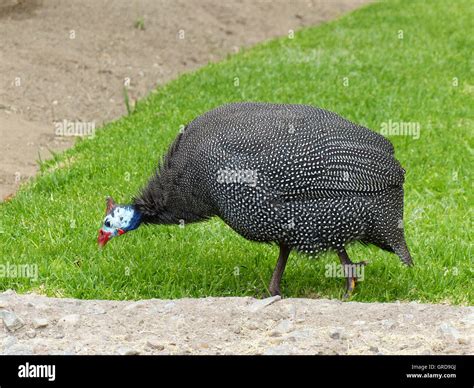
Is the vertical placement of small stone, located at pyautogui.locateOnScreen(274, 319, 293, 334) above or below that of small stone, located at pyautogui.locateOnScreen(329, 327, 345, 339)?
below

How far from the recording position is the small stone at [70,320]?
4040mm

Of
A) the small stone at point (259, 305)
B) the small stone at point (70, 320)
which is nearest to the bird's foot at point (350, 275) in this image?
the small stone at point (259, 305)

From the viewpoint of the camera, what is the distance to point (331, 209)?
14.7ft

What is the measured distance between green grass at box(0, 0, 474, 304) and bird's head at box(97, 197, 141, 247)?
0.26 metres

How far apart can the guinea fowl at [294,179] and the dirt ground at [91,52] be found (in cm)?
272

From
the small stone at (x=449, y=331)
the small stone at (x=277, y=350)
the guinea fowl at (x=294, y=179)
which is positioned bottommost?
the small stone at (x=277, y=350)

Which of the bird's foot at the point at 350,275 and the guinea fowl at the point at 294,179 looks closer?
the guinea fowl at the point at 294,179

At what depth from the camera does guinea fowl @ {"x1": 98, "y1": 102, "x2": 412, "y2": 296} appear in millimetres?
4465

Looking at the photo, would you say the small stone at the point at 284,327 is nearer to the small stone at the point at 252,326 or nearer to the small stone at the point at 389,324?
the small stone at the point at 252,326

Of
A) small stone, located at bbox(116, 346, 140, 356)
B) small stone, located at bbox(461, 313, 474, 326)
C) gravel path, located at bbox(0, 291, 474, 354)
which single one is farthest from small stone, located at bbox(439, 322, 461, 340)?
small stone, located at bbox(116, 346, 140, 356)

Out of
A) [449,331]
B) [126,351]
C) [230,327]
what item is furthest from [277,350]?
[449,331]

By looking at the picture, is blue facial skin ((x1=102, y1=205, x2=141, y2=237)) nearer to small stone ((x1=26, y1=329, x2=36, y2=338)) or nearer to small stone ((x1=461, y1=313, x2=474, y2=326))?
small stone ((x1=26, y1=329, x2=36, y2=338))

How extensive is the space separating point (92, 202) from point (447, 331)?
10.3 feet

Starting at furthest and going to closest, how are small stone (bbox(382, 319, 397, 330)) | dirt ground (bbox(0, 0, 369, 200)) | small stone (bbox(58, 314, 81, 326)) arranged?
dirt ground (bbox(0, 0, 369, 200)) < small stone (bbox(58, 314, 81, 326)) < small stone (bbox(382, 319, 397, 330))
